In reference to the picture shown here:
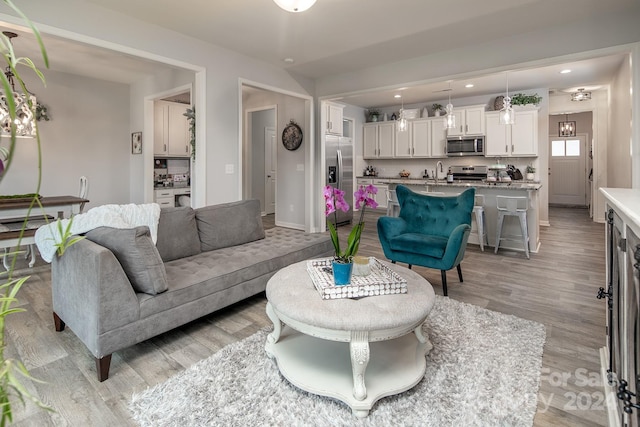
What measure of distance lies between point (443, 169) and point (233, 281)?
21.7 ft

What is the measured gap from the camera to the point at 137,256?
210 cm

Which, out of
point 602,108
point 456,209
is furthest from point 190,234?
point 602,108

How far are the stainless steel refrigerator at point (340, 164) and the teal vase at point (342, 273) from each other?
4.59 meters

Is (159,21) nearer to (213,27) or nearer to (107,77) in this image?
(213,27)

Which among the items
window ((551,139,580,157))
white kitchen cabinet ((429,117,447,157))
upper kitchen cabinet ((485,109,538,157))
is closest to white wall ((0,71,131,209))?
white kitchen cabinet ((429,117,447,157))

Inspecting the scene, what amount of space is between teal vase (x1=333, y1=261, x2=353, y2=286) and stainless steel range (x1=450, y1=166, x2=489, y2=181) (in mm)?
6200

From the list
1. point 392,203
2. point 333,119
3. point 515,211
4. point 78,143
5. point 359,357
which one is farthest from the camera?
point 333,119

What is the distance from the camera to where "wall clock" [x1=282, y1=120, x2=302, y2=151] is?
6.16 m

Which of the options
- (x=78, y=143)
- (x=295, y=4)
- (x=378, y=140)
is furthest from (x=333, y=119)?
(x=78, y=143)

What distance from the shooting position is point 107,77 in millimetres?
5750

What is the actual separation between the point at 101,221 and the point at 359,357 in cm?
194

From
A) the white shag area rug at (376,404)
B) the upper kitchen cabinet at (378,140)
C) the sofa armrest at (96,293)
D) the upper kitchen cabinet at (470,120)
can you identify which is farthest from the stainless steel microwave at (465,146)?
the sofa armrest at (96,293)

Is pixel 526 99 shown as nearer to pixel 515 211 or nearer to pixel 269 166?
pixel 515 211

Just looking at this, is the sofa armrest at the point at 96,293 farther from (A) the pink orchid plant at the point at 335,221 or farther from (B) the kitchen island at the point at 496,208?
(B) the kitchen island at the point at 496,208
